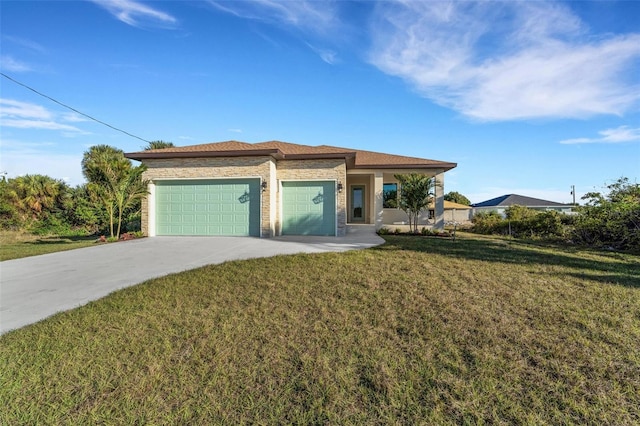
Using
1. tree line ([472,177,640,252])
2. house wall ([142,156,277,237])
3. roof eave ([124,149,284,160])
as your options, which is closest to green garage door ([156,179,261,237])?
house wall ([142,156,277,237])

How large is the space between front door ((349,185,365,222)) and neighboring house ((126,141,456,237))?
529 centimetres

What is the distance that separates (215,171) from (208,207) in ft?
5.45

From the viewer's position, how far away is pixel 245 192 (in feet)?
41.1

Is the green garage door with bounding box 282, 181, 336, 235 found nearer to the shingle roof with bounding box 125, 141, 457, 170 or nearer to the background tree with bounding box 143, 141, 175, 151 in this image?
the shingle roof with bounding box 125, 141, 457, 170

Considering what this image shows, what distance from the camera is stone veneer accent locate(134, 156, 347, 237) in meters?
12.3

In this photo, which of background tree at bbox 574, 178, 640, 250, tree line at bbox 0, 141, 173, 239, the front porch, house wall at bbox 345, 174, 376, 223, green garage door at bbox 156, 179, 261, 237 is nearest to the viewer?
background tree at bbox 574, 178, 640, 250

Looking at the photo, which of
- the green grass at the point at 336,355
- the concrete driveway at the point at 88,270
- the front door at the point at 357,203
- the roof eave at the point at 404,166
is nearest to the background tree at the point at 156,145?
the concrete driveway at the point at 88,270

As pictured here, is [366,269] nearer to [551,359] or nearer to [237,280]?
[237,280]

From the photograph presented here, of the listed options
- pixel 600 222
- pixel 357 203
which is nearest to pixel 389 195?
pixel 357 203

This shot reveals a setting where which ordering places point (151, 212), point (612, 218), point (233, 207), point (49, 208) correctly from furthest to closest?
point (49, 208)
point (151, 212)
point (233, 207)
point (612, 218)

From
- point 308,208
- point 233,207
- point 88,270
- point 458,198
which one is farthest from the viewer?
point 458,198

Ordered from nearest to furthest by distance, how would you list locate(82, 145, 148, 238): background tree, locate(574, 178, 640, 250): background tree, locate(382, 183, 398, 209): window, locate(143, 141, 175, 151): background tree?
locate(574, 178, 640, 250): background tree
locate(82, 145, 148, 238): background tree
locate(382, 183, 398, 209): window
locate(143, 141, 175, 151): background tree

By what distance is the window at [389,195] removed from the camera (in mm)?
17359

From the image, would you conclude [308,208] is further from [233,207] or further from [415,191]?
[415,191]
